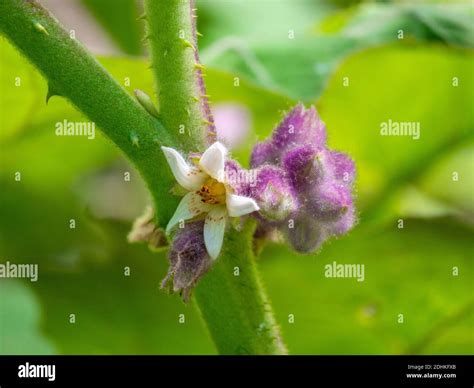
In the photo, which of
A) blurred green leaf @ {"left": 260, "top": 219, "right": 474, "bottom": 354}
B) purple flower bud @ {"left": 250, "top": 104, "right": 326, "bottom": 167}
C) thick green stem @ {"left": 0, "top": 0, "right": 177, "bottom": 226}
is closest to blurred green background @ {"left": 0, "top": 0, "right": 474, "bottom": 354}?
blurred green leaf @ {"left": 260, "top": 219, "right": 474, "bottom": 354}

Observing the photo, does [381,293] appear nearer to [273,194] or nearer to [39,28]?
[273,194]

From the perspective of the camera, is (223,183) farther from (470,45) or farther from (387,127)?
(387,127)

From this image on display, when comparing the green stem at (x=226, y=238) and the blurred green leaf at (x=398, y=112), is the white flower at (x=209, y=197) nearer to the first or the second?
the green stem at (x=226, y=238)

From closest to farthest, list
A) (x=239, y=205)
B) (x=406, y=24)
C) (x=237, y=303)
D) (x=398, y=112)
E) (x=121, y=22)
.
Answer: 1. (x=239, y=205)
2. (x=237, y=303)
3. (x=406, y=24)
4. (x=398, y=112)
5. (x=121, y=22)

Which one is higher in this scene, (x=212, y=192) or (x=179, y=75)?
(x=179, y=75)

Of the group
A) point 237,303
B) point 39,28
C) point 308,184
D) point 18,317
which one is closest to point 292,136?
point 308,184
